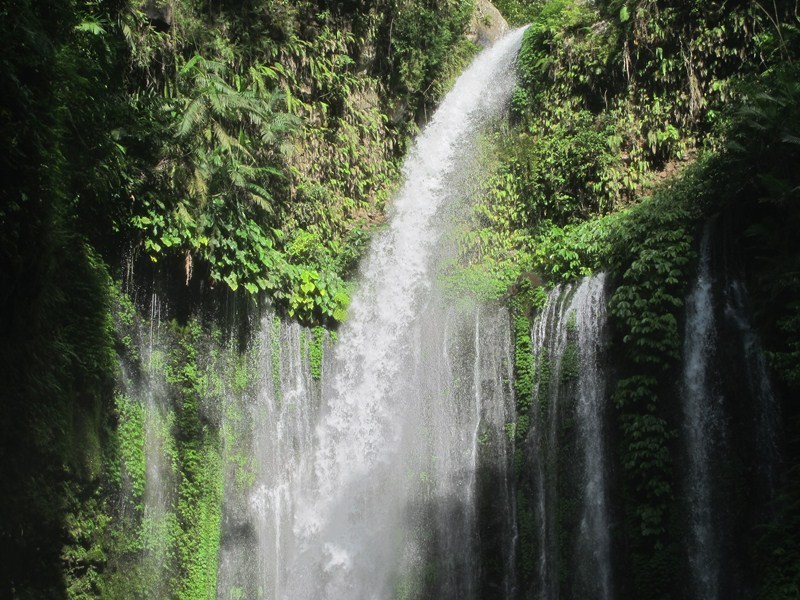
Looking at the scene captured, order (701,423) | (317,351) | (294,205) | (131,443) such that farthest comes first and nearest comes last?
(294,205) → (317,351) → (131,443) → (701,423)

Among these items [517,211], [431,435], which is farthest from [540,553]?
[517,211]

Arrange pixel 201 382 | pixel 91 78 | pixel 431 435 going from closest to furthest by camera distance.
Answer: pixel 91 78 < pixel 201 382 < pixel 431 435

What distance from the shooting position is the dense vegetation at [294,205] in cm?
803

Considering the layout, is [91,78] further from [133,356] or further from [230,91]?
[133,356]

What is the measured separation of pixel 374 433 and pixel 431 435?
1.22m

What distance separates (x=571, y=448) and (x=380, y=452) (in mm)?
3505

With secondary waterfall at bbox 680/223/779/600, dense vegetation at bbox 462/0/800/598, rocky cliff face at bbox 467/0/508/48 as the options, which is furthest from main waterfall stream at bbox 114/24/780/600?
rocky cliff face at bbox 467/0/508/48

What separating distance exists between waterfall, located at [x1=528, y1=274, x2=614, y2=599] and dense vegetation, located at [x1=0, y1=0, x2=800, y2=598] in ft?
1.15

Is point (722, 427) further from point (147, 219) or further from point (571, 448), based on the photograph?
point (147, 219)

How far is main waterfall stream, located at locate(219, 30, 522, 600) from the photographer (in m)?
11.3

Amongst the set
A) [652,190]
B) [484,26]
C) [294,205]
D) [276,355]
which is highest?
[484,26]

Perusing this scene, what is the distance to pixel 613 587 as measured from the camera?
9.55 m

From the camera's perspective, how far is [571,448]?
34.4 ft

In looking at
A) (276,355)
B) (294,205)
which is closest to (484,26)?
(294,205)
